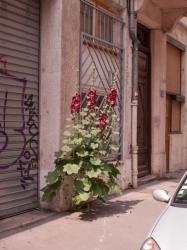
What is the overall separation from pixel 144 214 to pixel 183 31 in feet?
30.2

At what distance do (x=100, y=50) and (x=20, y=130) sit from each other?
9.79 feet

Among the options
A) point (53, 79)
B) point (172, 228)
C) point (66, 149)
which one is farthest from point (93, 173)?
point (172, 228)

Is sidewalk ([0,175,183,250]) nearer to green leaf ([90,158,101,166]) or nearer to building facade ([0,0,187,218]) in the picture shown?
building facade ([0,0,187,218])

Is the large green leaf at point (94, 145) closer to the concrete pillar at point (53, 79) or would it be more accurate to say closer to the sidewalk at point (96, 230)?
the concrete pillar at point (53, 79)

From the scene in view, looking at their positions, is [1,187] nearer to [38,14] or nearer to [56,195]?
[56,195]

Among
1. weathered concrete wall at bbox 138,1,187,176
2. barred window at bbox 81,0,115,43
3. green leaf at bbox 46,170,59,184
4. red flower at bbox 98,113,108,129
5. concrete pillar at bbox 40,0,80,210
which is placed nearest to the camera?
green leaf at bbox 46,170,59,184

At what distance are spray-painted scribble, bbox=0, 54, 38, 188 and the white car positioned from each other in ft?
11.4

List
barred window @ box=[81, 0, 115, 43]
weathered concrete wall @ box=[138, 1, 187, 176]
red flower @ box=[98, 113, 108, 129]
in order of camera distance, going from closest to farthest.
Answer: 1. red flower @ box=[98, 113, 108, 129]
2. barred window @ box=[81, 0, 115, 43]
3. weathered concrete wall @ box=[138, 1, 187, 176]

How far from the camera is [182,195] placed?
5184 millimetres

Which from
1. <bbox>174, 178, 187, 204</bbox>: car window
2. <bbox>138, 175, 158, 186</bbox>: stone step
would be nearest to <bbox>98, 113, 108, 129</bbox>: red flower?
<bbox>174, 178, 187, 204</bbox>: car window

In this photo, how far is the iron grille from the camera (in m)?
9.88

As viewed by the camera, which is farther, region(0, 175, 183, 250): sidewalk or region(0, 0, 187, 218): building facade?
region(0, 0, 187, 218): building facade

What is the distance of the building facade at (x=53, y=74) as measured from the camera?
26.8 feet

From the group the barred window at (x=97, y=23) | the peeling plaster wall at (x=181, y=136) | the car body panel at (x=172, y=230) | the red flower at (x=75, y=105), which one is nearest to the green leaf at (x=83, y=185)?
the red flower at (x=75, y=105)
